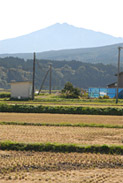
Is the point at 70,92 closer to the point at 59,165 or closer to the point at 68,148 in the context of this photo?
the point at 68,148

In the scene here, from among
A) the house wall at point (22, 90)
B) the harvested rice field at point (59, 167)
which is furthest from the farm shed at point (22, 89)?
the harvested rice field at point (59, 167)

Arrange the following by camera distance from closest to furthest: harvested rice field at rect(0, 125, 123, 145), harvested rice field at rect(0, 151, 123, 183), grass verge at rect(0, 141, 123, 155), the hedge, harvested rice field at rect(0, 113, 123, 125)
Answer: harvested rice field at rect(0, 151, 123, 183) → grass verge at rect(0, 141, 123, 155) → harvested rice field at rect(0, 125, 123, 145) → harvested rice field at rect(0, 113, 123, 125) → the hedge

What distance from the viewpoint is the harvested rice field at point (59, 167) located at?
369 inches

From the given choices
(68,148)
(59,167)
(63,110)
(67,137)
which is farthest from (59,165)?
(63,110)

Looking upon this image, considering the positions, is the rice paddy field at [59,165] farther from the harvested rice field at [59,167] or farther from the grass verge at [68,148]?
the grass verge at [68,148]

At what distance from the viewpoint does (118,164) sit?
444 inches

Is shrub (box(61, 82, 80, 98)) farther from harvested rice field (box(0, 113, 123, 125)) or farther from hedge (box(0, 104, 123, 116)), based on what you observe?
harvested rice field (box(0, 113, 123, 125))

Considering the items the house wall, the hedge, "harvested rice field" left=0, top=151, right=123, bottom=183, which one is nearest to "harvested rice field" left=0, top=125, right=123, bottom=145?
"harvested rice field" left=0, top=151, right=123, bottom=183

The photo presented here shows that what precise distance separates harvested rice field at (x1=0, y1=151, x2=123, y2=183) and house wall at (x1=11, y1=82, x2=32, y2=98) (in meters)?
47.3

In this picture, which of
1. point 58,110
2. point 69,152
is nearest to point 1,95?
point 58,110

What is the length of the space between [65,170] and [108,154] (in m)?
2.96

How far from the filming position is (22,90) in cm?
6038

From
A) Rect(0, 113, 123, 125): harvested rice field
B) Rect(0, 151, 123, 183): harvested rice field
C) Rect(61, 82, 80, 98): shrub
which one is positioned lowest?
Rect(0, 113, 123, 125): harvested rice field

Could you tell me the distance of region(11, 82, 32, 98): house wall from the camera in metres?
59.9
